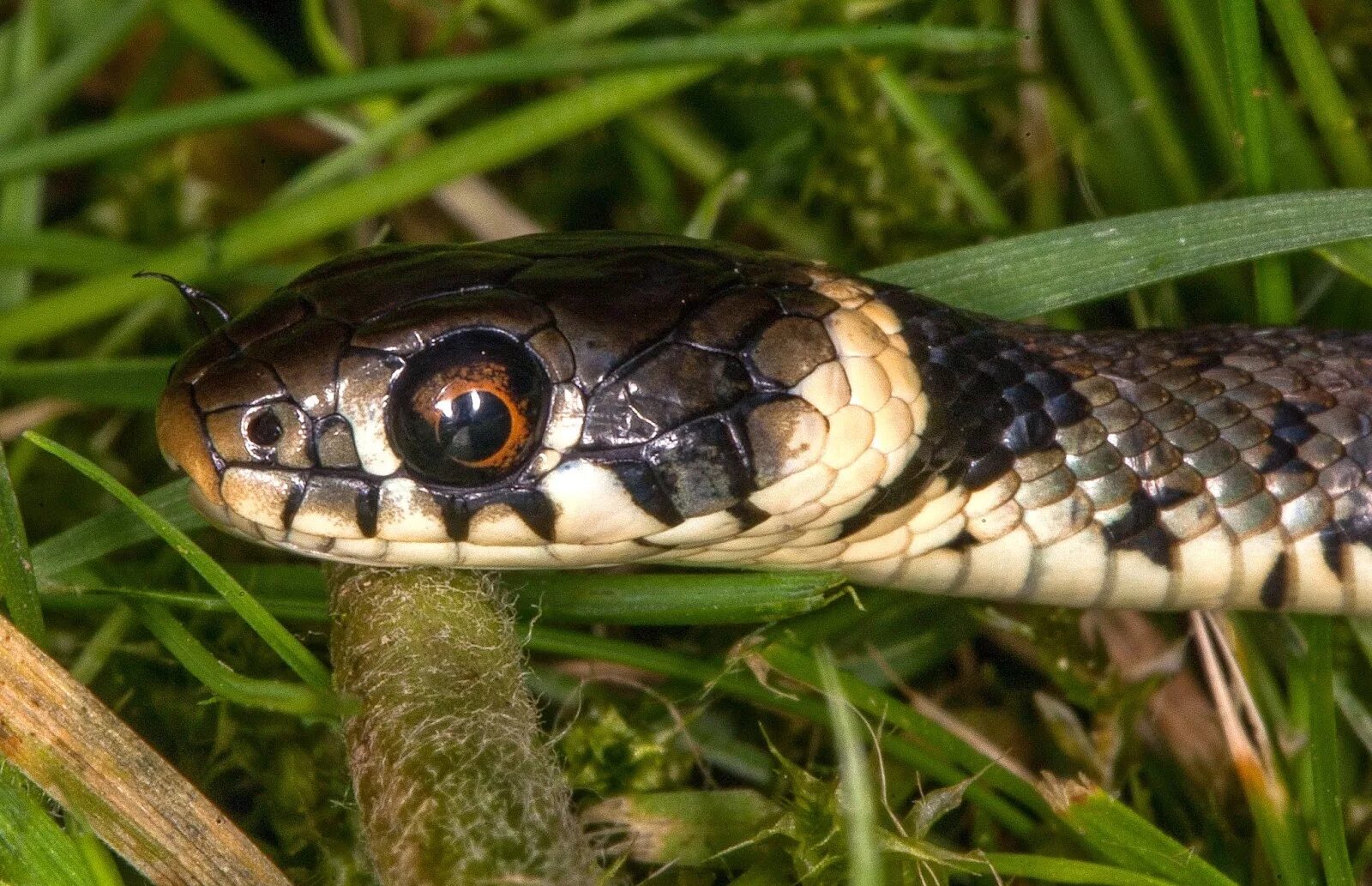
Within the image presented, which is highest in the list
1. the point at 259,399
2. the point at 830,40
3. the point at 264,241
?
the point at 264,241

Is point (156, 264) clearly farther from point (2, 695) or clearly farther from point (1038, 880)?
point (1038, 880)

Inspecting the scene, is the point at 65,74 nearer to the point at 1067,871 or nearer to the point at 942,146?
the point at 942,146

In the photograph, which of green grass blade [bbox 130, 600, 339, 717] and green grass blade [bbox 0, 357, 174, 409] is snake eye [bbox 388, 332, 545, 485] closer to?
green grass blade [bbox 130, 600, 339, 717]

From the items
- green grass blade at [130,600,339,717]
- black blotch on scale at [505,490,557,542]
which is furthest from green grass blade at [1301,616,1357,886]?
green grass blade at [130,600,339,717]

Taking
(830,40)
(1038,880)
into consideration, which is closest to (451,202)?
(830,40)

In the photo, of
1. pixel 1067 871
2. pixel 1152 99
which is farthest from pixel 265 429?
pixel 1152 99

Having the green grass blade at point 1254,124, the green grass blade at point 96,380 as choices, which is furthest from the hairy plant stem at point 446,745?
the green grass blade at point 1254,124

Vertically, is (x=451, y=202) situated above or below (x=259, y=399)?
above

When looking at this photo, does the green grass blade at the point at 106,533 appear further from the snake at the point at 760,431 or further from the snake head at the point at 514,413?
the snake head at the point at 514,413
